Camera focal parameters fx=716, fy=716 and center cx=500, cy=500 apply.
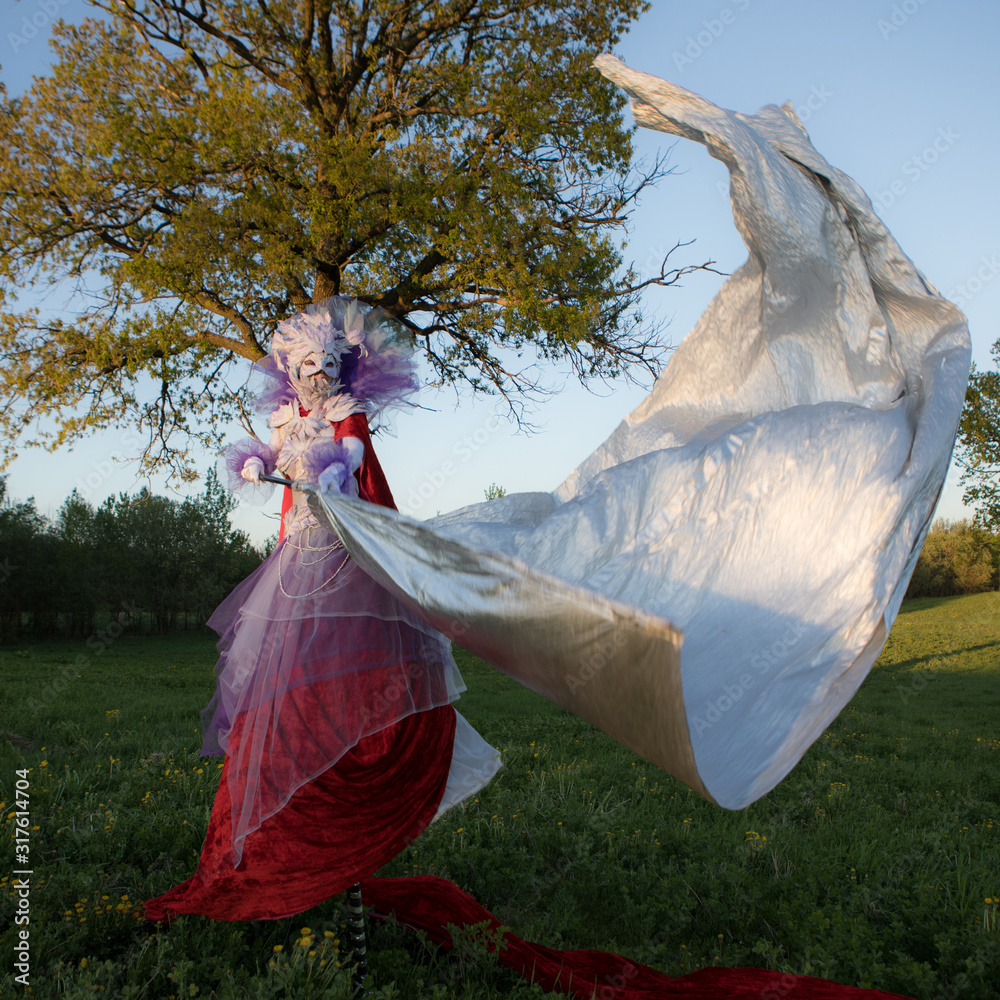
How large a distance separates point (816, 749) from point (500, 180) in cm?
808

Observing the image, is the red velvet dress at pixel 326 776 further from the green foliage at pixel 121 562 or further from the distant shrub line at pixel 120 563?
the green foliage at pixel 121 562

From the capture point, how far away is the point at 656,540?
2.17 meters

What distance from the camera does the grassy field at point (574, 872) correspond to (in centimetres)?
278

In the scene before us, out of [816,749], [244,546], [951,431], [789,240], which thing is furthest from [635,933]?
[244,546]

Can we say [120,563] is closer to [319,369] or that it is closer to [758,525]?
[319,369]

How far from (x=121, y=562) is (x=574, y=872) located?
93.4ft

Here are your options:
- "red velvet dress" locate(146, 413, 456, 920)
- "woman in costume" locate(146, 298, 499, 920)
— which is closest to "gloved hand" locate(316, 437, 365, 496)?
"woman in costume" locate(146, 298, 499, 920)

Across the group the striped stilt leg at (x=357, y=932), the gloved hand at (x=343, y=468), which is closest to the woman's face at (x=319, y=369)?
the gloved hand at (x=343, y=468)

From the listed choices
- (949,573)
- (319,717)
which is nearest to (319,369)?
(319,717)

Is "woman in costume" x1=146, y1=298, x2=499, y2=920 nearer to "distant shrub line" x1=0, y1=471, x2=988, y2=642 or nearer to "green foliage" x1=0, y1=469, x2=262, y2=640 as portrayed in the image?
"distant shrub line" x1=0, y1=471, x2=988, y2=642

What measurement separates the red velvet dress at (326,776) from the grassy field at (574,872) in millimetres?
315

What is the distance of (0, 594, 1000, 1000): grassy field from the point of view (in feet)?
9.11

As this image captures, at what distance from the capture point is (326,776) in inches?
101

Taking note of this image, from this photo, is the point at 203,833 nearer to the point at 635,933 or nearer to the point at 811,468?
the point at 635,933
